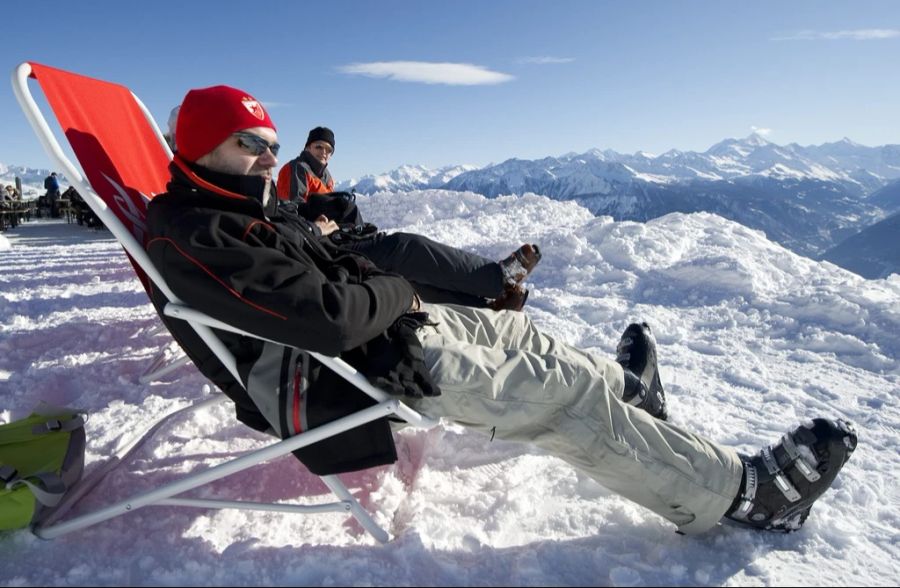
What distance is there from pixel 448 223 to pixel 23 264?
21.4 feet

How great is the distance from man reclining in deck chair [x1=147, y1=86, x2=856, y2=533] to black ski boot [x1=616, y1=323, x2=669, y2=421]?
0.36 meters

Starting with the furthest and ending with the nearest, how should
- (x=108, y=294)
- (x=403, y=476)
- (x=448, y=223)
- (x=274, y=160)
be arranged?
(x=448, y=223) < (x=108, y=294) < (x=403, y=476) < (x=274, y=160)

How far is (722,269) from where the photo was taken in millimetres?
6059

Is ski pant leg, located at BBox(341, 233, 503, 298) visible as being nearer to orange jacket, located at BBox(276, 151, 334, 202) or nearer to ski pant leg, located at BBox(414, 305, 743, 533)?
ski pant leg, located at BBox(414, 305, 743, 533)

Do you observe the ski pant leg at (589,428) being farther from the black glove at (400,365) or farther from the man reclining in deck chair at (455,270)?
the man reclining in deck chair at (455,270)

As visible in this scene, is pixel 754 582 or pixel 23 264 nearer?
pixel 754 582

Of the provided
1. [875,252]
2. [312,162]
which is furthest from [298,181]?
[875,252]

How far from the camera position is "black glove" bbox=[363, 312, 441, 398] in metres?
1.77

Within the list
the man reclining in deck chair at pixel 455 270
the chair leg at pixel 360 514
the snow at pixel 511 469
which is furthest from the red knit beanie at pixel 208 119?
the snow at pixel 511 469

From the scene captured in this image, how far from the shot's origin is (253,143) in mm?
2045

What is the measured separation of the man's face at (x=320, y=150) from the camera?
570cm

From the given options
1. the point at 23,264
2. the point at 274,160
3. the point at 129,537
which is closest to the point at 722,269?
the point at 274,160

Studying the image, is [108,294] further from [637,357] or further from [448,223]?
[448,223]

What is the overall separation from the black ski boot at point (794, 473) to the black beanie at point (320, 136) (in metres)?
4.97
